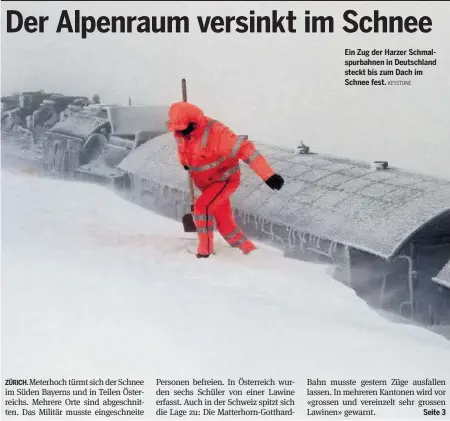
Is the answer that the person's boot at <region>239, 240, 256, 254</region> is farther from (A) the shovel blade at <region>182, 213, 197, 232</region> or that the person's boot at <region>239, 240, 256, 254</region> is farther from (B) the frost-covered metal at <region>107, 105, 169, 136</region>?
(B) the frost-covered metal at <region>107, 105, 169, 136</region>

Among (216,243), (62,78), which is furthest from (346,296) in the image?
(62,78)

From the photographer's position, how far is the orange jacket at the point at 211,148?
3445 mm

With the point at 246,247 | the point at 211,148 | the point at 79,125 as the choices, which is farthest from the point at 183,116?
the point at 79,125

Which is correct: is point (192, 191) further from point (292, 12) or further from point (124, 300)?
point (292, 12)

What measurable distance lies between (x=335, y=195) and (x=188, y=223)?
754 mm

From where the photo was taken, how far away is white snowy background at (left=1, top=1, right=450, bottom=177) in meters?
3.71

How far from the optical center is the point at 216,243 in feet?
12.4

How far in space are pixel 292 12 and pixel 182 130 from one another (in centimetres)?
84

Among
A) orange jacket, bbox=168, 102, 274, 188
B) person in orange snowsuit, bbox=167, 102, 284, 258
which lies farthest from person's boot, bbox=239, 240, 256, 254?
orange jacket, bbox=168, 102, 274, 188

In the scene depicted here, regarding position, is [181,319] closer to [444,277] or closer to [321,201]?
[321,201]

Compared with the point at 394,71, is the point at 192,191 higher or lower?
lower

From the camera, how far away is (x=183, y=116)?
3.41 meters

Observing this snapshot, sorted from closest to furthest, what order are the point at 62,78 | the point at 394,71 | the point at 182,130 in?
the point at 182,130 < the point at 394,71 < the point at 62,78

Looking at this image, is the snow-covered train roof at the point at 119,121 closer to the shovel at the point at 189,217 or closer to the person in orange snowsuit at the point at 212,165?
the shovel at the point at 189,217
